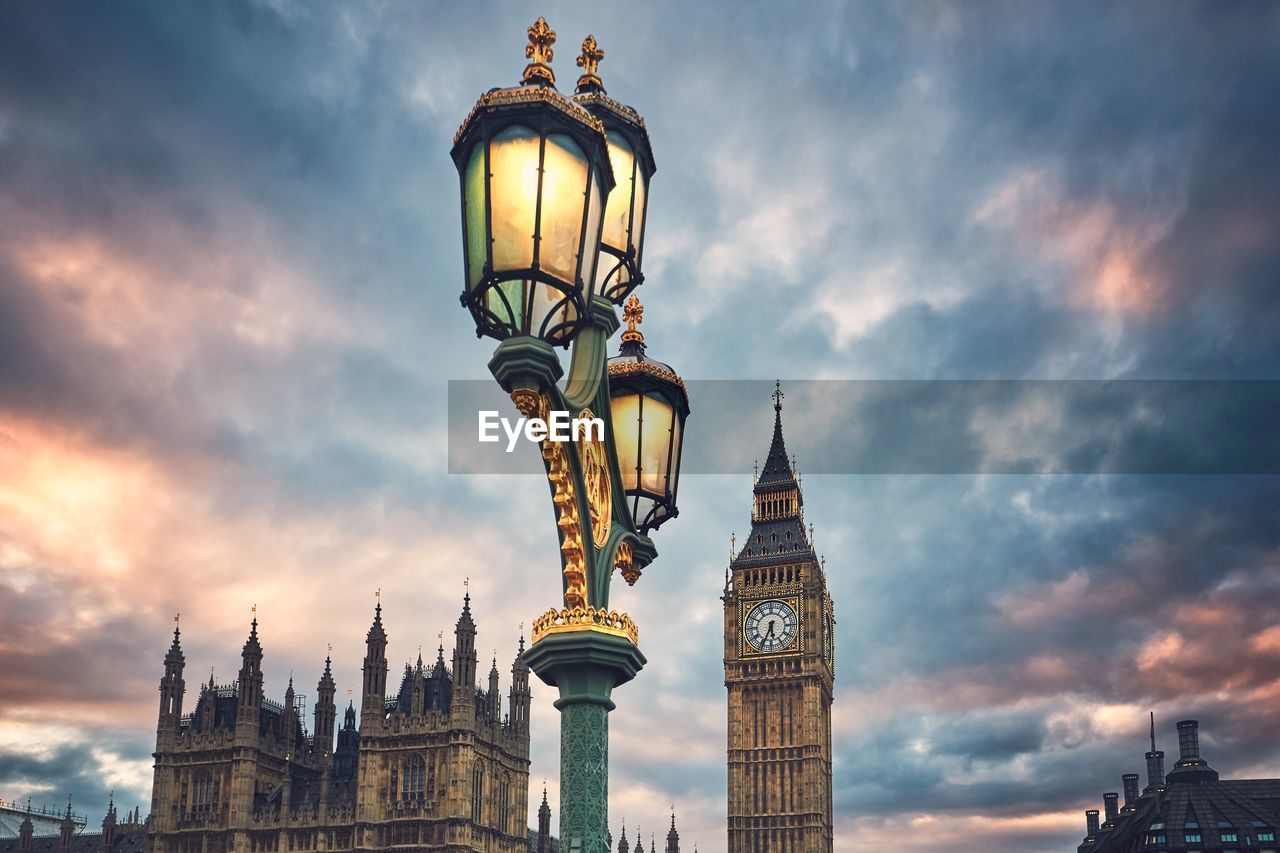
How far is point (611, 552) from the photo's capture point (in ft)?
26.5

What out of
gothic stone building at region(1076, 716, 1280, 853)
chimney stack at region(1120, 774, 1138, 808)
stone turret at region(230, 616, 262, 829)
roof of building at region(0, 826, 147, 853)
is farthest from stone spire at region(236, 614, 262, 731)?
chimney stack at region(1120, 774, 1138, 808)

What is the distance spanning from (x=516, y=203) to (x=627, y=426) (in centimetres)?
273

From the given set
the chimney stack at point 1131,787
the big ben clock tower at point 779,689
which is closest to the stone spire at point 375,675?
the big ben clock tower at point 779,689

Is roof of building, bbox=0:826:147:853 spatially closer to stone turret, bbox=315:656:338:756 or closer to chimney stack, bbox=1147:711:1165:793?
stone turret, bbox=315:656:338:756

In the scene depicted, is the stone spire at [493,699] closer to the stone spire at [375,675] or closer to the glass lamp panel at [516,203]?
the stone spire at [375,675]

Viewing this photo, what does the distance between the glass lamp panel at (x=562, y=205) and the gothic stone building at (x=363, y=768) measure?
220ft

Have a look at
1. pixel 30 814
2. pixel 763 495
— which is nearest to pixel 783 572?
pixel 763 495

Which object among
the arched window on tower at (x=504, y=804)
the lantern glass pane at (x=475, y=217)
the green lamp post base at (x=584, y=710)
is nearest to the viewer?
the green lamp post base at (x=584, y=710)

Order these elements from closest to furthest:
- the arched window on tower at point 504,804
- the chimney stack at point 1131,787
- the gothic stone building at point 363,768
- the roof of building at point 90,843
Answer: the gothic stone building at point 363,768 < the arched window on tower at point 504,804 < the roof of building at point 90,843 < the chimney stack at point 1131,787

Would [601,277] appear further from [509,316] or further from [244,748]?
[244,748]

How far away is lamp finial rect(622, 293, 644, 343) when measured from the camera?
402 inches

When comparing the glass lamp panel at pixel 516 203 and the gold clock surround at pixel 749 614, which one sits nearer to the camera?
the glass lamp panel at pixel 516 203

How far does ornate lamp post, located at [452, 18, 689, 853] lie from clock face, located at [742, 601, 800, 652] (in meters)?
95.4

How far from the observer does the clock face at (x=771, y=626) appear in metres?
102
